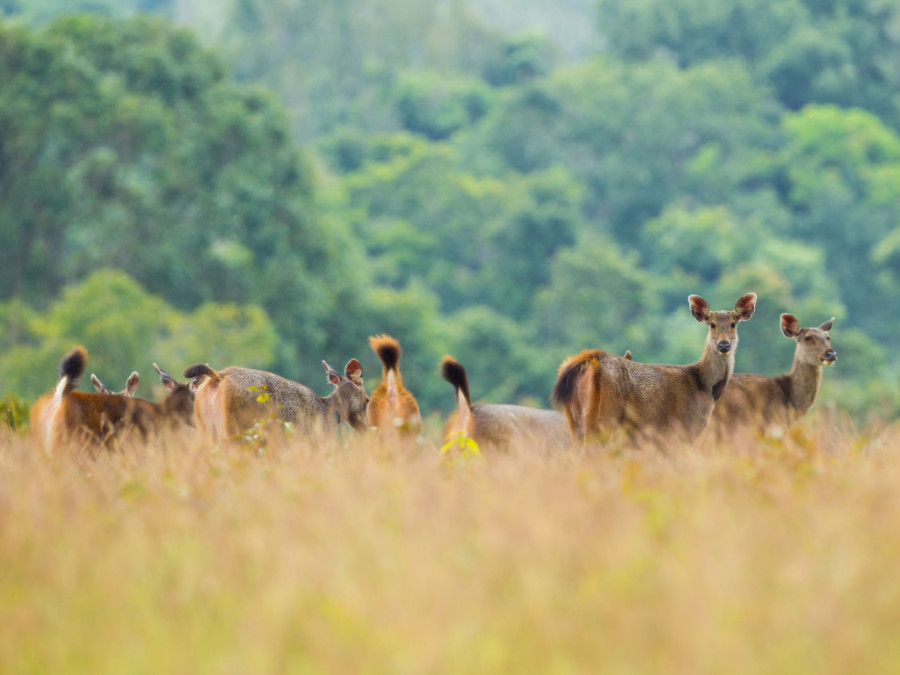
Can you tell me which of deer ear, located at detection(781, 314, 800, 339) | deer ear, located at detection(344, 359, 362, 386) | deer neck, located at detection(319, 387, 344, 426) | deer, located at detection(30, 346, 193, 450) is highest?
deer ear, located at detection(781, 314, 800, 339)

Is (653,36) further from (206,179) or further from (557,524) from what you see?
(557,524)

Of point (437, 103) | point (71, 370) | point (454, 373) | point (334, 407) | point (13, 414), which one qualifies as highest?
point (437, 103)

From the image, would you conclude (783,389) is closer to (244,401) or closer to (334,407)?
(334,407)

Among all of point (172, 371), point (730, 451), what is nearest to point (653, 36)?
point (172, 371)

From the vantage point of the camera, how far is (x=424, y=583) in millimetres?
5375

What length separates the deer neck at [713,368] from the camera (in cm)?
994

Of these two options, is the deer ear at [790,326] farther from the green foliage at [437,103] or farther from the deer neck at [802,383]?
the green foliage at [437,103]

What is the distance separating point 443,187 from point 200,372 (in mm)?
50518

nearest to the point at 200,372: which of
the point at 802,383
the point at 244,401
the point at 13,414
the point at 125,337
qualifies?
the point at 244,401

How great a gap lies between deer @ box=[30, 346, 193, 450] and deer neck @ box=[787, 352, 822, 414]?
4693 mm

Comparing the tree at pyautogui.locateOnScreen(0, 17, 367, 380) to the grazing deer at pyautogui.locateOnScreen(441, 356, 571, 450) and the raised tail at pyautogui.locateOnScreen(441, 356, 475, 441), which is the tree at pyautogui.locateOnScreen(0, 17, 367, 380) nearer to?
the grazing deer at pyautogui.locateOnScreen(441, 356, 571, 450)

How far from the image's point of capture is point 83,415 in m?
10.0

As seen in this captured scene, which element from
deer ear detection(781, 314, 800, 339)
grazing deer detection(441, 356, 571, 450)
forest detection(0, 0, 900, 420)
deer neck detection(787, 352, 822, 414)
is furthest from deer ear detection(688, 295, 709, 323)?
forest detection(0, 0, 900, 420)

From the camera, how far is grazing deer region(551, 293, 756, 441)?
30.7 ft
